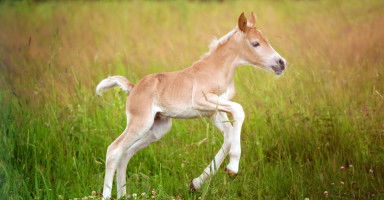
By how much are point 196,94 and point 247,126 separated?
156 cm

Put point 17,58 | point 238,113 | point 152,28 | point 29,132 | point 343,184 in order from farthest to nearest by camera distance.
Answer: point 152,28 < point 17,58 < point 29,132 < point 343,184 < point 238,113

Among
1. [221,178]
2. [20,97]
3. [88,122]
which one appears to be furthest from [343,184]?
[20,97]

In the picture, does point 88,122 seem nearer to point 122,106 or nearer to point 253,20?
point 122,106

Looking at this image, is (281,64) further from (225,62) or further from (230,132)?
(230,132)

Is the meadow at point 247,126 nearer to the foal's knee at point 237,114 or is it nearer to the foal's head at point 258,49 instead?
the foal's knee at point 237,114

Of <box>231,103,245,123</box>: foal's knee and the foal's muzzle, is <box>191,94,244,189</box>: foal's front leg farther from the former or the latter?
the foal's muzzle

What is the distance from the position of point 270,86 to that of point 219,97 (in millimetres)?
2240

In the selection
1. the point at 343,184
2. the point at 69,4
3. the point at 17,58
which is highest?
the point at 69,4

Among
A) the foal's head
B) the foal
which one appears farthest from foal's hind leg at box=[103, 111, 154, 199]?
the foal's head

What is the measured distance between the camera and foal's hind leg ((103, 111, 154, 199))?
5695mm

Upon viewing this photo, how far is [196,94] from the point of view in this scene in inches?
225

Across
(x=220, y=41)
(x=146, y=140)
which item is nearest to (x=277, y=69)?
(x=220, y=41)

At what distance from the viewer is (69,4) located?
15422mm

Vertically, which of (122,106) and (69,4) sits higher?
(69,4)
